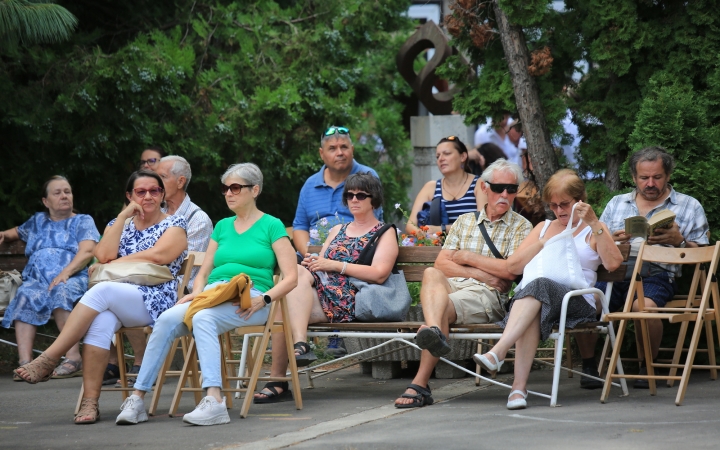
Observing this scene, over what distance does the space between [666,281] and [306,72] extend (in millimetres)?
5029

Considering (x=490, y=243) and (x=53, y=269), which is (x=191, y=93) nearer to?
(x=53, y=269)

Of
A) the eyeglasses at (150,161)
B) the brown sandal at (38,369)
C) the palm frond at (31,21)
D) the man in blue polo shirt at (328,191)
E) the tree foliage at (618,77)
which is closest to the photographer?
the brown sandal at (38,369)

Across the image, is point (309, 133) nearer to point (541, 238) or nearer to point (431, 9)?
point (541, 238)

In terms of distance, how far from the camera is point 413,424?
19.3ft

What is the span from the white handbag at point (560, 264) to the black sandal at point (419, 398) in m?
0.86

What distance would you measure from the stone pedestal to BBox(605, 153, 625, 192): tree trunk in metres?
5.12

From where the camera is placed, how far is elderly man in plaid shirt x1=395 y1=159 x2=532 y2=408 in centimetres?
666

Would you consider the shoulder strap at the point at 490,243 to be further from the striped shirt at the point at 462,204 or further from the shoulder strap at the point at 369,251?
the striped shirt at the point at 462,204

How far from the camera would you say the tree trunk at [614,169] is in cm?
854

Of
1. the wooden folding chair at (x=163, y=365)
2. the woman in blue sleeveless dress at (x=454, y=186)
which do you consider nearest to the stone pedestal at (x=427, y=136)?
the woman in blue sleeveless dress at (x=454, y=186)

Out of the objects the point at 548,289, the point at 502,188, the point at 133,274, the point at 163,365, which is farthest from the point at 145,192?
the point at 548,289

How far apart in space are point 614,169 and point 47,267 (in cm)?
456

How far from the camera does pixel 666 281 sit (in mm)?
7328

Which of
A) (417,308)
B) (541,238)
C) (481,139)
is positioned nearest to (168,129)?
(417,308)
